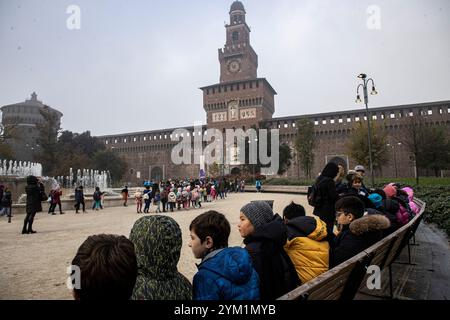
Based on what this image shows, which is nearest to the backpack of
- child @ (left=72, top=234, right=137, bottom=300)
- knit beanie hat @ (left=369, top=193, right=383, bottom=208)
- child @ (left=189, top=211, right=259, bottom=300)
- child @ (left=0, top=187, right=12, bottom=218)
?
knit beanie hat @ (left=369, top=193, right=383, bottom=208)

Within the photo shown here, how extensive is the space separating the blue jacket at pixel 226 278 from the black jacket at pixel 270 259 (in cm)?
36

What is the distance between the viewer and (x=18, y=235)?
8359 millimetres

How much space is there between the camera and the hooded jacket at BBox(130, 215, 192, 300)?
1.60 m

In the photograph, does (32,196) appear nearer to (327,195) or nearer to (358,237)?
(327,195)

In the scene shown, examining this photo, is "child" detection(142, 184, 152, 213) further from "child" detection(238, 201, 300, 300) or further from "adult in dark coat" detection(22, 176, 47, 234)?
"child" detection(238, 201, 300, 300)

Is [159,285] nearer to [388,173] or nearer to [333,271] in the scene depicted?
[333,271]

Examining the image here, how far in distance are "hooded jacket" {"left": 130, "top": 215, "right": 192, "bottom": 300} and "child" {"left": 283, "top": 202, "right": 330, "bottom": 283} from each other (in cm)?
107

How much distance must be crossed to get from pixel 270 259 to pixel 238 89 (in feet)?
178

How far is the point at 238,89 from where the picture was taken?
54719mm

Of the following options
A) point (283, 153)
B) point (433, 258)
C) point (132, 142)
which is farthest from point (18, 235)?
point (132, 142)

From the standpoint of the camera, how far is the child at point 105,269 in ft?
4.26

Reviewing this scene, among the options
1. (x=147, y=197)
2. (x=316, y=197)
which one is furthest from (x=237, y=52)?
(x=316, y=197)

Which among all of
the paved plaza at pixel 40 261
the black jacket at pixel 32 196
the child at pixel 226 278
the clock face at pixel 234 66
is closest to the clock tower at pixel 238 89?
the clock face at pixel 234 66
